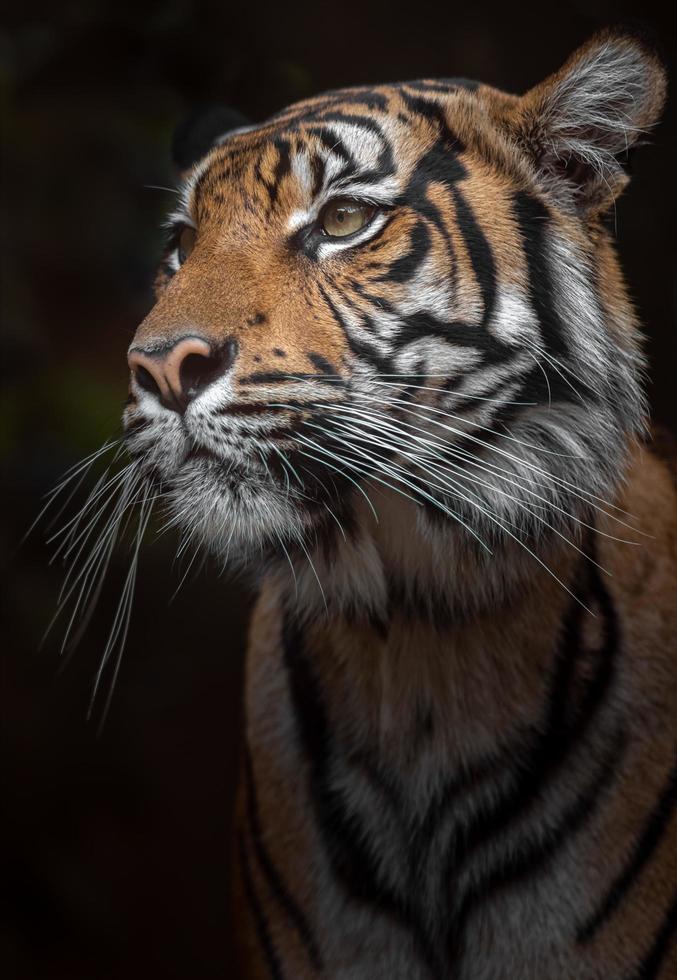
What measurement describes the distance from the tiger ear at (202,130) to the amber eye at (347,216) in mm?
295

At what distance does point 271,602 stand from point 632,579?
395mm

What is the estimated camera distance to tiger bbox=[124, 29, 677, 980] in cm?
87

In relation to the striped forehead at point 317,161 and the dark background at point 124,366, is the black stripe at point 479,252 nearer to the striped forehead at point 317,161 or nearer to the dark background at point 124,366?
the striped forehead at point 317,161

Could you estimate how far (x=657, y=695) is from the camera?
3.32 feet

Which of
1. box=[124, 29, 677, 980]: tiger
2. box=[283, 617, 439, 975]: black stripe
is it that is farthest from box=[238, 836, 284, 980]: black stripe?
box=[283, 617, 439, 975]: black stripe

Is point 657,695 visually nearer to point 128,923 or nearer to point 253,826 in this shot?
point 253,826

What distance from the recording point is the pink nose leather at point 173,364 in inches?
32.2

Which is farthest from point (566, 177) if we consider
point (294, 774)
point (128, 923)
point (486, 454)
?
point (128, 923)

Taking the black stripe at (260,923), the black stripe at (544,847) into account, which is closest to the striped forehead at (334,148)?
the black stripe at (544,847)

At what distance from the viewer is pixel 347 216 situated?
2.97 feet

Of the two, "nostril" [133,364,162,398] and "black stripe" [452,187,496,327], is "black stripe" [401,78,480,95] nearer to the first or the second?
"black stripe" [452,187,496,327]

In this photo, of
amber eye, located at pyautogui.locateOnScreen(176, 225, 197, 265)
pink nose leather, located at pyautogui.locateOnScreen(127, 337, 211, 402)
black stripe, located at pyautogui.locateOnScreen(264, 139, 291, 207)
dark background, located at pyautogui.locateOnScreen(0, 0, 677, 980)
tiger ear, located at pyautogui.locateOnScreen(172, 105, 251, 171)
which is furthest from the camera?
dark background, located at pyautogui.locateOnScreen(0, 0, 677, 980)

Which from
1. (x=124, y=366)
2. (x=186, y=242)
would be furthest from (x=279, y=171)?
(x=124, y=366)

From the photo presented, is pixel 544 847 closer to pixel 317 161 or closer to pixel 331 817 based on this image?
pixel 331 817
